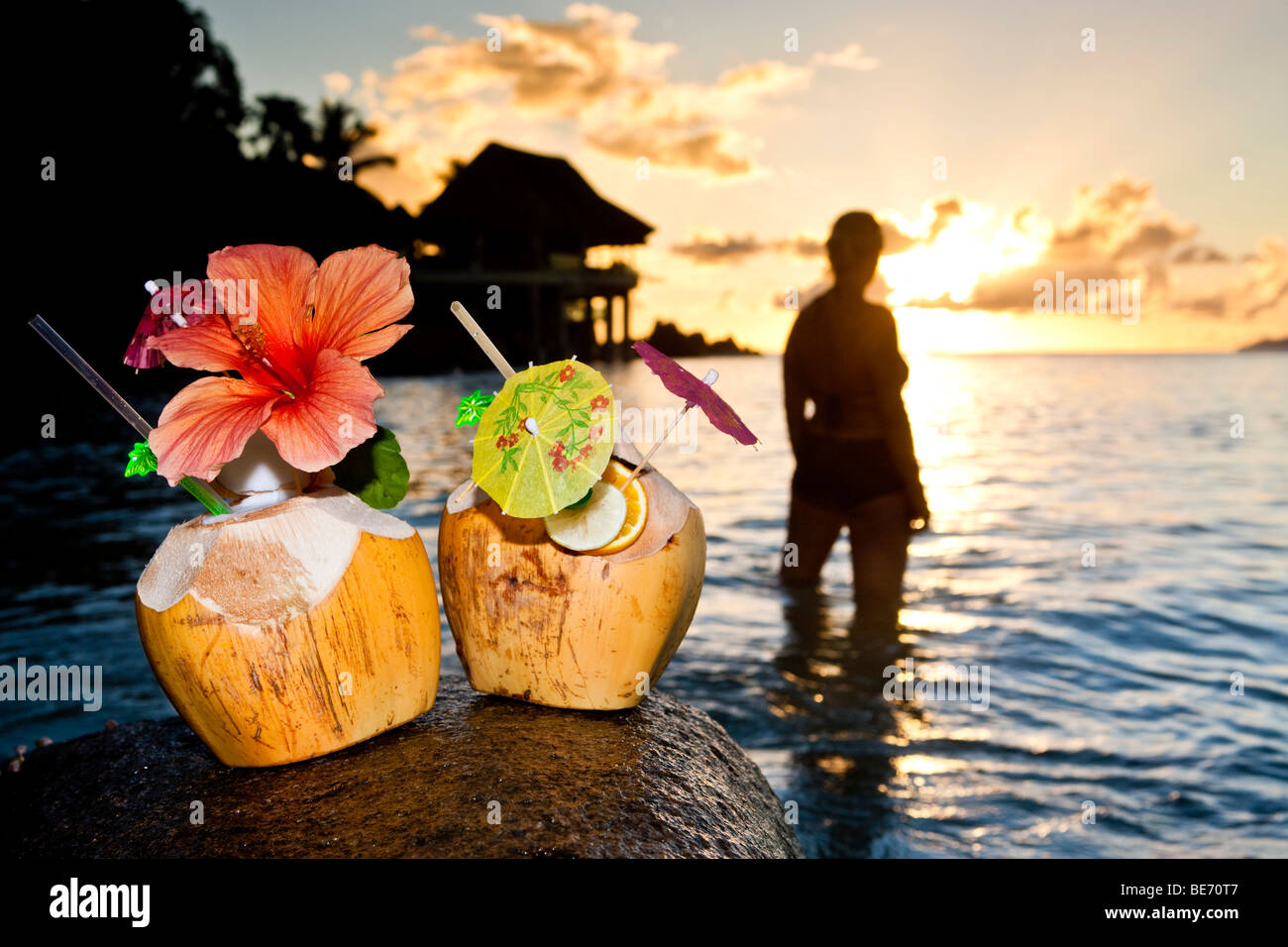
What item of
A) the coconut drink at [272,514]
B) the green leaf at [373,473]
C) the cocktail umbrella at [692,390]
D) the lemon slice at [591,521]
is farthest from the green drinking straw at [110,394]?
the cocktail umbrella at [692,390]

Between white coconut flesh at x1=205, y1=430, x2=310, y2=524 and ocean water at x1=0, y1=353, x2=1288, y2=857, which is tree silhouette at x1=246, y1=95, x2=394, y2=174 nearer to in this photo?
ocean water at x1=0, y1=353, x2=1288, y2=857

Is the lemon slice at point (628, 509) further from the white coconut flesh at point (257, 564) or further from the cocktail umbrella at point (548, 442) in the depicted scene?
the white coconut flesh at point (257, 564)

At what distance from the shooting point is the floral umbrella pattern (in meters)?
1.46

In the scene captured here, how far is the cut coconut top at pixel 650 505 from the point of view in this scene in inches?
68.7

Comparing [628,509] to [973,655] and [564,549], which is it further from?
[973,655]

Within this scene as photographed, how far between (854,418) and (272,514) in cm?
298

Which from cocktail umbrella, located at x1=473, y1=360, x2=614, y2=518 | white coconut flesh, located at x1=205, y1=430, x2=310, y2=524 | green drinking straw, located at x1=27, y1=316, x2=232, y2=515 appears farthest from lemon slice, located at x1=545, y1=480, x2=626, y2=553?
green drinking straw, located at x1=27, y1=316, x2=232, y2=515

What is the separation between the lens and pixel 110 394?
1.49 m

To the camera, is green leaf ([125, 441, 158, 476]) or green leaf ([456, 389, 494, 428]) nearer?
green leaf ([125, 441, 158, 476])

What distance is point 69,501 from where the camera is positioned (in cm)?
1055

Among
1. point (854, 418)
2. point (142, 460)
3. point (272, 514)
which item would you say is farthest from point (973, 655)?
point (142, 460)
